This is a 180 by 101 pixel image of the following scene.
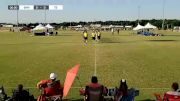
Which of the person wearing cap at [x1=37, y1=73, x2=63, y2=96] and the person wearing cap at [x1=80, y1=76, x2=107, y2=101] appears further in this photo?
the person wearing cap at [x1=37, y1=73, x2=63, y2=96]

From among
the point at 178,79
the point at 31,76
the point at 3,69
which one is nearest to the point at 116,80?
the point at 178,79

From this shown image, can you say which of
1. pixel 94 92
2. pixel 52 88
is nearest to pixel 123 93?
pixel 94 92

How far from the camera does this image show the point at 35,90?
57.8 feet

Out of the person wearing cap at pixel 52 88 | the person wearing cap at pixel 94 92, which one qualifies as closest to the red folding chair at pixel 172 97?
the person wearing cap at pixel 94 92

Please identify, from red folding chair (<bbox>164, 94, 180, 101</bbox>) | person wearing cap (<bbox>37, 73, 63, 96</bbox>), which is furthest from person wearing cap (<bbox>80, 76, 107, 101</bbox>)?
red folding chair (<bbox>164, 94, 180, 101</bbox>)

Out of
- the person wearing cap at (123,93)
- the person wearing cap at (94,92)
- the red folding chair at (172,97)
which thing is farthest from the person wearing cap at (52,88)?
the red folding chair at (172,97)

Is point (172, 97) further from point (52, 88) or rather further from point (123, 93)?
point (52, 88)

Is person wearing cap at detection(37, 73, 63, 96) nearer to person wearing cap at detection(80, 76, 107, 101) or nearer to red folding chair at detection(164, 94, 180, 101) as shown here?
person wearing cap at detection(80, 76, 107, 101)

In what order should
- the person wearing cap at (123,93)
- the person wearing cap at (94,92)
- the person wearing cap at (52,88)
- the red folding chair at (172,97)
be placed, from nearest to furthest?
the red folding chair at (172,97) → the person wearing cap at (94,92) → the person wearing cap at (123,93) → the person wearing cap at (52,88)

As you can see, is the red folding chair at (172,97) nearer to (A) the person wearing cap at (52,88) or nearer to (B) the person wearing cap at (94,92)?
(B) the person wearing cap at (94,92)

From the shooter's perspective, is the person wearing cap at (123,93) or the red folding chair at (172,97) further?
the person wearing cap at (123,93)

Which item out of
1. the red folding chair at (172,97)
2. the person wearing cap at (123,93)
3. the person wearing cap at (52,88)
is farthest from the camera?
the person wearing cap at (52,88)

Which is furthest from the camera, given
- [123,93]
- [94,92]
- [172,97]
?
[123,93]

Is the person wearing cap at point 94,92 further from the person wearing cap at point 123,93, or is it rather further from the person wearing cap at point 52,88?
the person wearing cap at point 52,88
